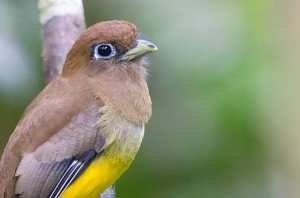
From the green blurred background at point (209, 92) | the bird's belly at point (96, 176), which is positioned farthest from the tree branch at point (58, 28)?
the bird's belly at point (96, 176)

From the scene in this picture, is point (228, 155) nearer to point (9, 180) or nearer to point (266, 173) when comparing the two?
point (266, 173)

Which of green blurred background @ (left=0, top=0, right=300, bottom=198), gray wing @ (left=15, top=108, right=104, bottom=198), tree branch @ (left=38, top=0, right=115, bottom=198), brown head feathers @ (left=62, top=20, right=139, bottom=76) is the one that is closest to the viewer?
gray wing @ (left=15, top=108, right=104, bottom=198)

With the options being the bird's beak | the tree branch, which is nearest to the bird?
the bird's beak

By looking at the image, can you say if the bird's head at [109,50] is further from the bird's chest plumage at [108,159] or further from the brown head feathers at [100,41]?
the bird's chest plumage at [108,159]

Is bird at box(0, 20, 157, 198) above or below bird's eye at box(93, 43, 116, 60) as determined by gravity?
below

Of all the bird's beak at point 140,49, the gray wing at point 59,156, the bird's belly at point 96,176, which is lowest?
the bird's belly at point 96,176

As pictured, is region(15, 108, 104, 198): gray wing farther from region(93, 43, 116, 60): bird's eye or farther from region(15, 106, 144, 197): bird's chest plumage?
region(93, 43, 116, 60): bird's eye

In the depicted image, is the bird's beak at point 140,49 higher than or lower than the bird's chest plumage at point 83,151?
higher

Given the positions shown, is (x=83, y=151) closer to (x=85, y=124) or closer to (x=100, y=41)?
(x=85, y=124)
